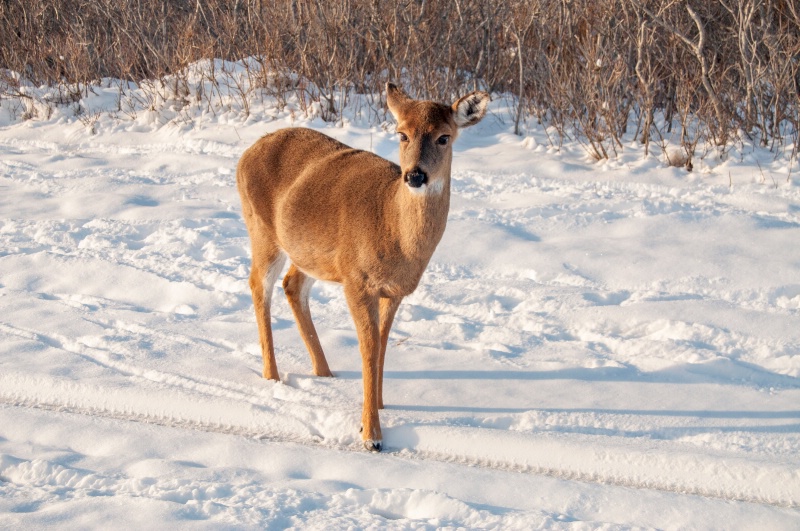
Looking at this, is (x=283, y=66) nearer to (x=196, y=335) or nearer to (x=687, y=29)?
(x=687, y=29)

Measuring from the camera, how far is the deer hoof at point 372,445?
4844 millimetres

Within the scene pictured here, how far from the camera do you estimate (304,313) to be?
5980 millimetres

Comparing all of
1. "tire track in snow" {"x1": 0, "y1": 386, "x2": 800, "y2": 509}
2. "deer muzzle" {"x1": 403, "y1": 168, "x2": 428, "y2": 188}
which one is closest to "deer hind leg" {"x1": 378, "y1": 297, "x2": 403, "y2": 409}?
"tire track in snow" {"x1": 0, "y1": 386, "x2": 800, "y2": 509}

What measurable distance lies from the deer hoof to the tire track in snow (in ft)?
0.16

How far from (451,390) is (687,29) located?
8.18 m

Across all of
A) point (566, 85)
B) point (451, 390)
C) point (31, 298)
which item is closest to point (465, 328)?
point (451, 390)

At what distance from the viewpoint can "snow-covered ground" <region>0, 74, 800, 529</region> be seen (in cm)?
420

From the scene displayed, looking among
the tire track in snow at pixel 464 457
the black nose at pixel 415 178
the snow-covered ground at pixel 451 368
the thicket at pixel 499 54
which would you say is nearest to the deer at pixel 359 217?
Result: the black nose at pixel 415 178

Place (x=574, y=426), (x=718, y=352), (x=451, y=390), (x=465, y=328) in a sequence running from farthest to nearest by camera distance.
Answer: (x=465, y=328)
(x=718, y=352)
(x=451, y=390)
(x=574, y=426)

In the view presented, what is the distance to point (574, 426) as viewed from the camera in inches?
199

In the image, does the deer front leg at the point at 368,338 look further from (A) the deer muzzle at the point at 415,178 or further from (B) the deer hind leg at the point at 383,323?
(A) the deer muzzle at the point at 415,178

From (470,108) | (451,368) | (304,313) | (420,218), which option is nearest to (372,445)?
(451,368)

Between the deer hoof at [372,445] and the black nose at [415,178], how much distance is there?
146 cm

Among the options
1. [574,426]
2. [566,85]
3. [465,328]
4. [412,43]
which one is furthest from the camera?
[412,43]
